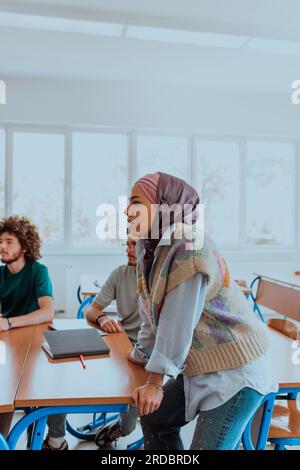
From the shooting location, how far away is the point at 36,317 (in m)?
1.71

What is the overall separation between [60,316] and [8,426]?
304 centimetres

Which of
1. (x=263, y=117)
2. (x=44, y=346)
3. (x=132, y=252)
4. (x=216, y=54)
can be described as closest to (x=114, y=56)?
(x=216, y=54)

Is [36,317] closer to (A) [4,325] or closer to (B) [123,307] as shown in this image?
(A) [4,325]

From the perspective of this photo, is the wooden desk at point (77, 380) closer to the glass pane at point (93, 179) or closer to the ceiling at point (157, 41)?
the ceiling at point (157, 41)

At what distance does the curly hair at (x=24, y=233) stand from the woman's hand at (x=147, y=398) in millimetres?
1084

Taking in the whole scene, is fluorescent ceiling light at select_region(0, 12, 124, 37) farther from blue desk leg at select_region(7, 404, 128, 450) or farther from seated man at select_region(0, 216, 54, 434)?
blue desk leg at select_region(7, 404, 128, 450)

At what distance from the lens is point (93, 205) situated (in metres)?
4.61

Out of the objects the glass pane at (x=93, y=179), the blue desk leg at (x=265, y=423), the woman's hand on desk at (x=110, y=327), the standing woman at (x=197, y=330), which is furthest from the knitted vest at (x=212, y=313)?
the glass pane at (x=93, y=179)

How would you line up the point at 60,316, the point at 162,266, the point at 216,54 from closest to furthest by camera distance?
the point at 162,266
the point at 216,54
the point at 60,316

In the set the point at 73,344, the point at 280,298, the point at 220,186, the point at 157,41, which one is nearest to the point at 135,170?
the point at 220,186

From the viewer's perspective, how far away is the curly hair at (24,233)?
1.91 m

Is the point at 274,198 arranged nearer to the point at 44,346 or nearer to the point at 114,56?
the point at 114,56

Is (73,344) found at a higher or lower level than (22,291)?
lower

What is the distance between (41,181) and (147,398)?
3.83 meters
